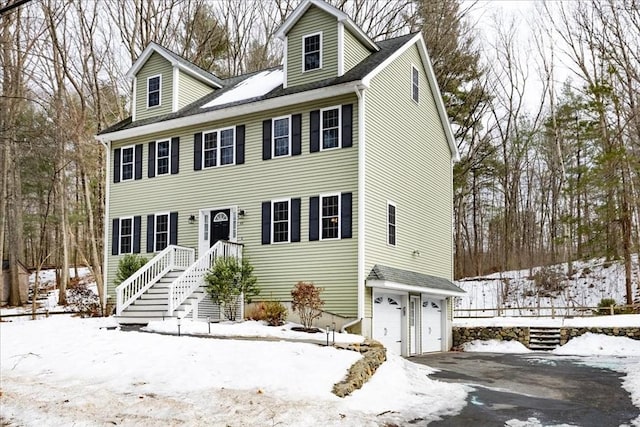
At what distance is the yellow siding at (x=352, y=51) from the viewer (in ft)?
56.9

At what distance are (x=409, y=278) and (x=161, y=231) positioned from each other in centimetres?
810

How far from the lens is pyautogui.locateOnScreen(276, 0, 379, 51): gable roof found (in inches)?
669

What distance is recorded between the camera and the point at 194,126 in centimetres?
1920

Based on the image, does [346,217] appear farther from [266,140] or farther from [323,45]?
[323,45]

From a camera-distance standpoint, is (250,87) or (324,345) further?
(250,87)

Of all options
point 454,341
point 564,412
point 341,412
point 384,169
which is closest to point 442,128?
point 384,169

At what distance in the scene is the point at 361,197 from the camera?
1561 centimetres

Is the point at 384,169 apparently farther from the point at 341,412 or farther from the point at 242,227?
the point at 341,412

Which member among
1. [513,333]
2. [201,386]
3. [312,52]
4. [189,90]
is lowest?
[513,333]

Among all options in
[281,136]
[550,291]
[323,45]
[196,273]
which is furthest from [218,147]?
[550,291]

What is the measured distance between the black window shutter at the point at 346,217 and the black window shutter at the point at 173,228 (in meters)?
6.00

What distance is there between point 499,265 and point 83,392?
100ft

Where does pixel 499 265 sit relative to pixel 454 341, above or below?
above

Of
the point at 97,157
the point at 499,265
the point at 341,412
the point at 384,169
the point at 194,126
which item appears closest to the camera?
the point at 341,412
